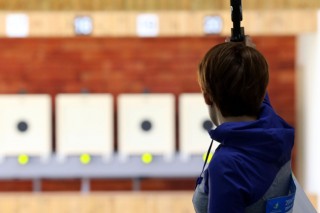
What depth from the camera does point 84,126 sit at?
3.67 meters

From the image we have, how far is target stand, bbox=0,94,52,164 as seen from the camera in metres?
3.67

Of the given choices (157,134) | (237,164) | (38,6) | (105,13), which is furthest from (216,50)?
(38,6)

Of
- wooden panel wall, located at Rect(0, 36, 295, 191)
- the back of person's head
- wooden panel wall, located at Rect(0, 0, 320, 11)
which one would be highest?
wooden panel wall, located at Rect(0, 0, 320, 11)

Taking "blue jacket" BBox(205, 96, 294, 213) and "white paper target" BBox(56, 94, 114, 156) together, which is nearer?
"blue jacket" BBox(205, 96, 294, 213)

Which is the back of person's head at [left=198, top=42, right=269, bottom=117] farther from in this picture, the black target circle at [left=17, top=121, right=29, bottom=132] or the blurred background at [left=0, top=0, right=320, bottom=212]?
the black target circle at [left=17, top=121, right=29, bottom=132]

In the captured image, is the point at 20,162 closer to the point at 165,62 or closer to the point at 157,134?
the point at 157,134

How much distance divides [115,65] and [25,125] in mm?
635

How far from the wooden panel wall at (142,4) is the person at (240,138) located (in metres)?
2.69

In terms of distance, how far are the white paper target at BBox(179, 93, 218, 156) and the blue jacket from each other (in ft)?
8.12

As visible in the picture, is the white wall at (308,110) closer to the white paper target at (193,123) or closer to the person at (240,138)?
the white paper target at (193,123)

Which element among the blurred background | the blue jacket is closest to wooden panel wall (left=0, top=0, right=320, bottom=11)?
the blurred background

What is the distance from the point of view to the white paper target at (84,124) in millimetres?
3648

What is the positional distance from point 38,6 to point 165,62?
769 mm

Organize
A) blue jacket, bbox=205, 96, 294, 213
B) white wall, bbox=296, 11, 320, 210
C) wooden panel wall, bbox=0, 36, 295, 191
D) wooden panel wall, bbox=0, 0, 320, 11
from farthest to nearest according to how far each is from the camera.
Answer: wooden panel wall, bbox=0, 36, 295, 191
wooden panel wall, bbox=0, 0, 320, 11
white wall, bbox=296, 11, 320, 210
blue jacket, bbox=205, 96, 294, 213
